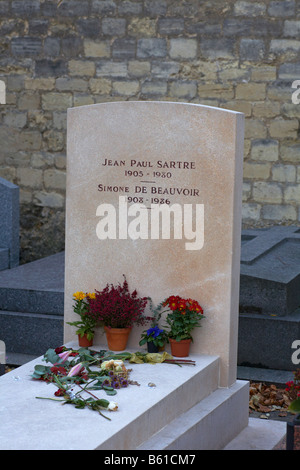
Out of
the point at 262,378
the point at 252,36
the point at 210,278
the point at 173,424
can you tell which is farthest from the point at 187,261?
the point at 252,36

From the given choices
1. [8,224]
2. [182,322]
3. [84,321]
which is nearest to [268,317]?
[182,322]

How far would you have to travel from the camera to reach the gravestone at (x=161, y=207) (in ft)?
15.1

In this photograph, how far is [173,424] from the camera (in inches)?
159

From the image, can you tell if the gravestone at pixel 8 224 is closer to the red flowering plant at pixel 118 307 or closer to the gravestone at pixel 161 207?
the gravestone at pixel 161 207

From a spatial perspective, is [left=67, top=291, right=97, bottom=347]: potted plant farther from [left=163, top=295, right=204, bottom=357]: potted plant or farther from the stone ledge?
[left=163, top=295, right=204, bottom=357]: potted plant

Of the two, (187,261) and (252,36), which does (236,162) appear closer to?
(187,261)

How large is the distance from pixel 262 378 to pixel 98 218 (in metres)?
1.75

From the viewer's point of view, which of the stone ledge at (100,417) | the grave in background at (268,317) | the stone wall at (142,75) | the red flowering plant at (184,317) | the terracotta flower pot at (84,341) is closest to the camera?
the stone ledge at (100,417)

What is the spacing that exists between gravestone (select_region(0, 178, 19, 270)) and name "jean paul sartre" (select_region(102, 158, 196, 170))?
2833 mm

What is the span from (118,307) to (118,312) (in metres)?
0.03

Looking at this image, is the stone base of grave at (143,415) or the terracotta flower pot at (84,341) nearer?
the stone base of grave at (143,415)

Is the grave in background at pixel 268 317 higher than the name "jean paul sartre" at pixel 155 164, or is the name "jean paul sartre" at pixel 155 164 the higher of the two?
the name "jean paul sartre" at pixel 155 164

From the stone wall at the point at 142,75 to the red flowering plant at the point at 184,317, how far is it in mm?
4287

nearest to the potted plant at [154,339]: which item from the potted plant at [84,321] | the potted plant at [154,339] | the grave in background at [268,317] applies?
the potted plant at [154,339]
